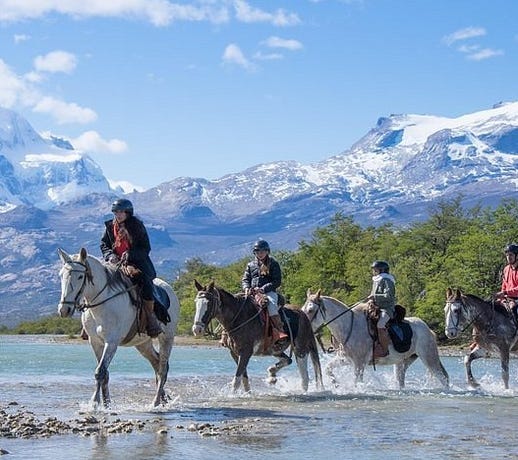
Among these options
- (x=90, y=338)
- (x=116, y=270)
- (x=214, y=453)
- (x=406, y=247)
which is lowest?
(x=214, y=453)

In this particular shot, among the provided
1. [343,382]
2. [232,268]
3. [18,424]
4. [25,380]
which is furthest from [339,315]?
[232,268]

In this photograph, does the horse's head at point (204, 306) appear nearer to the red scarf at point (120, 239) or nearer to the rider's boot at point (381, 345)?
the red scarf at point (120, 239)

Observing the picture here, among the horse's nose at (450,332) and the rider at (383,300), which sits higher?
the rider at (383,300)

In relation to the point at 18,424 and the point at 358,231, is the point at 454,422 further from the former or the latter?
the point at 358,231

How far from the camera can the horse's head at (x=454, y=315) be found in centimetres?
2286

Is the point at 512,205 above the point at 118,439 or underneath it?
above

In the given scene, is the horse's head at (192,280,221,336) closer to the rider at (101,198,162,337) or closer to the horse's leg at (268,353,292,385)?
the rider at (101,198,162,337)

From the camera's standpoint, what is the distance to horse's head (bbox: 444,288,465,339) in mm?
22859

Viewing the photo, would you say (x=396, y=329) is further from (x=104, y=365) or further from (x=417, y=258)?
(x=417, y=258)

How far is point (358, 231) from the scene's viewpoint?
99.9m

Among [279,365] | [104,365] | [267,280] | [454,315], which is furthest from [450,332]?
[104,365]

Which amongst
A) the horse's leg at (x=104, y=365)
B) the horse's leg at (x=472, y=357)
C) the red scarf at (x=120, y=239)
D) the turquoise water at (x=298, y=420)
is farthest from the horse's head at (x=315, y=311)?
the horse's leg at (x=104, y=365)

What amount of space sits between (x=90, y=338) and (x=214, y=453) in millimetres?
5527

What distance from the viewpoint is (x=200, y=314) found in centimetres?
1986
